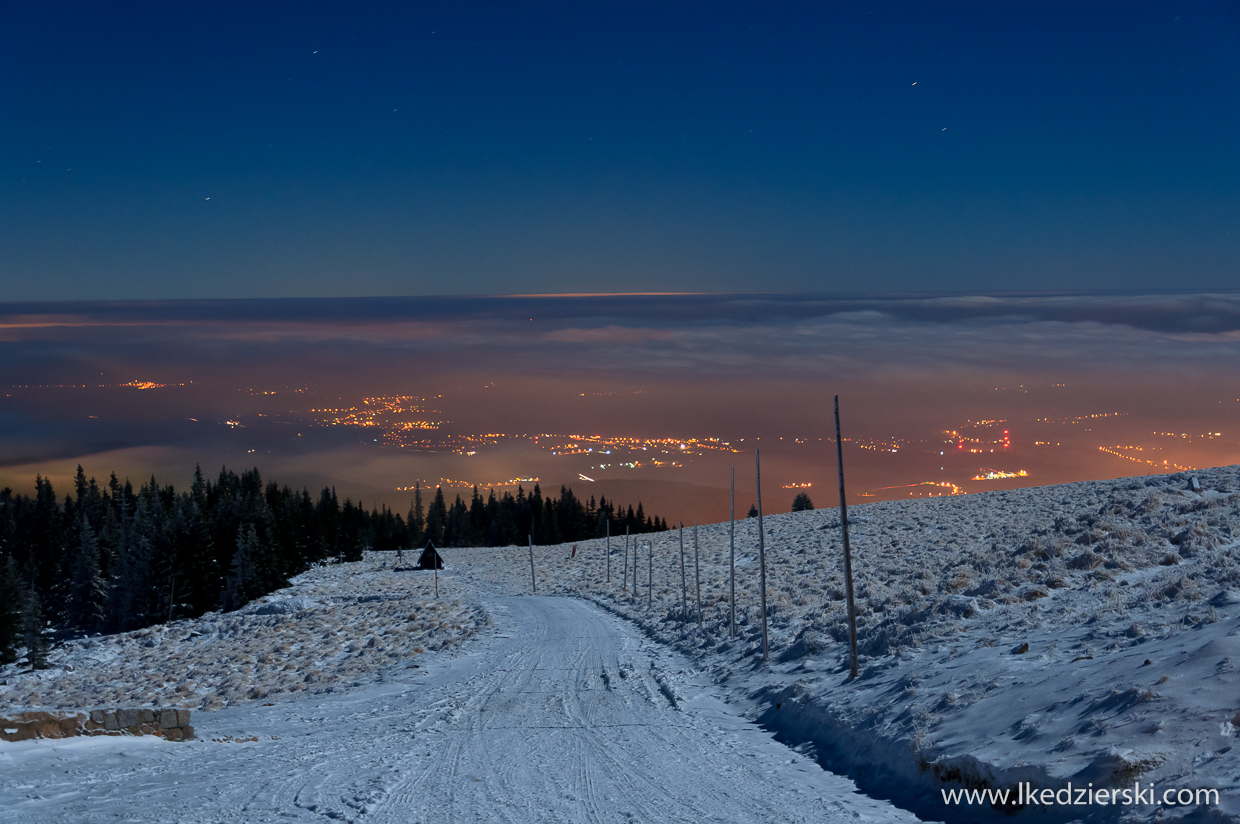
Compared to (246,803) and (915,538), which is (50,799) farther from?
(915,538)

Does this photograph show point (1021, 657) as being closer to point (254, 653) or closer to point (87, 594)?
point (254, 653)

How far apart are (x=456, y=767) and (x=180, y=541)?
73169mm

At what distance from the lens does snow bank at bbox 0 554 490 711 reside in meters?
24.6

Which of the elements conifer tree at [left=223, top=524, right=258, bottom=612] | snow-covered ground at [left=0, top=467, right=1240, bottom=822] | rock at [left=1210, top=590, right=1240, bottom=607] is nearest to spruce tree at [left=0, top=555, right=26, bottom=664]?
conifer tree at [left=223, top=524, right=258, bottom=612]

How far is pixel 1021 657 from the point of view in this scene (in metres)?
13.9

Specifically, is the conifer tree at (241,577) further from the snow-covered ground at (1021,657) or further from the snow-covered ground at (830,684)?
the snow-covered ground at (1021,657)

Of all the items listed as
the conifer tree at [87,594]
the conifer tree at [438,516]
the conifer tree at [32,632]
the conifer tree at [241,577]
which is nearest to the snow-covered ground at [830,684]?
the conifer tree at [32,632]

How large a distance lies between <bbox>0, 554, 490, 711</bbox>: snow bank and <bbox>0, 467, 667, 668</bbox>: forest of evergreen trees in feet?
43.7

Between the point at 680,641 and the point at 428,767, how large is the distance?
14804 millimetres

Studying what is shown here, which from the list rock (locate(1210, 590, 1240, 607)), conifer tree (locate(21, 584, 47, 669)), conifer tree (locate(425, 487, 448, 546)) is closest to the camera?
rock (locate(1210, 590, 1240, 607))

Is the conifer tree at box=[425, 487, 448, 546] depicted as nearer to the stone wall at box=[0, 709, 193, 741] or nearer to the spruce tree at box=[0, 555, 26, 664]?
the spruce tree at box=[0, 555, 26, 664]

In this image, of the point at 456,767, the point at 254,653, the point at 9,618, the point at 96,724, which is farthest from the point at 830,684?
the point at 9,618

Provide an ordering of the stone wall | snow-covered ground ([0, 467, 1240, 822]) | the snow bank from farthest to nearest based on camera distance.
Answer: the snow bank → the stone wall → snow-covered ground ([0, 467, 1240, 822])

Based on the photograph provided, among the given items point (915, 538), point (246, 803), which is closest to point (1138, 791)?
point (246, 803)
